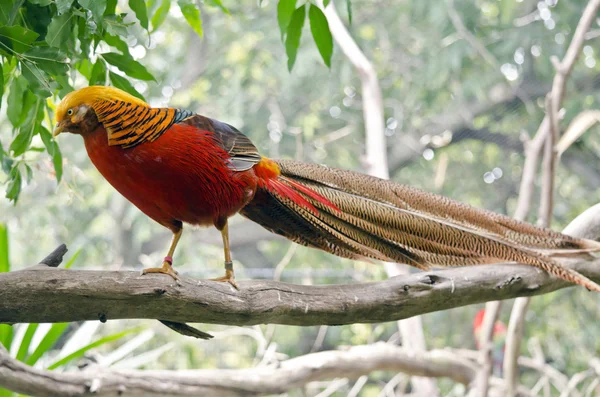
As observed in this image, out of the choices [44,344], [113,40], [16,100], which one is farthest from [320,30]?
[44,344]

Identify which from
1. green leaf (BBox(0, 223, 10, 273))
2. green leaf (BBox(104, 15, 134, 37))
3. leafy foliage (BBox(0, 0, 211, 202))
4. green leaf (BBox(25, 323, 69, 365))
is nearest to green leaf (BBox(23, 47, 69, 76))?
leafy foliage (BBox(0, 0, 211, 202))

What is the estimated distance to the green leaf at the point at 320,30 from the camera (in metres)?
1.40

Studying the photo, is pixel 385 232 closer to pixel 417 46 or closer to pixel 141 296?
pixel 141 296

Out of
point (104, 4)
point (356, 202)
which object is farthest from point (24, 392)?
point (104, 4)

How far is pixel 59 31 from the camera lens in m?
1.19

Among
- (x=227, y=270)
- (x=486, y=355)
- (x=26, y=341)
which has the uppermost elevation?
(x=486, y=355)

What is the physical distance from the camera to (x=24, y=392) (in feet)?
6.01

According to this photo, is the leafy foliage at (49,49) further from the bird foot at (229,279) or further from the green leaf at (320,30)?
the bird foot at (229,279)

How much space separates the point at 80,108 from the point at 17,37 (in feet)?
1.09

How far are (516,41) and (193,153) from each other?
14.4 feet

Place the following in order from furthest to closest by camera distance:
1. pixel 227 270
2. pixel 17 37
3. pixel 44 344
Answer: pixel 44 344 < pixel 227 270 < pixel 17 37

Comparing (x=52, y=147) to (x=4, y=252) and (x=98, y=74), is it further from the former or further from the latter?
(x=4, y=252)

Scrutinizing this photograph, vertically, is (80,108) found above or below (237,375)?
above

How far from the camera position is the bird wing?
1.63 m
